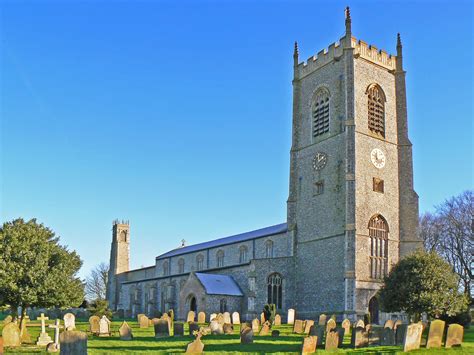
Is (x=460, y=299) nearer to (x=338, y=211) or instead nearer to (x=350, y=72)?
(x=338, y=211)

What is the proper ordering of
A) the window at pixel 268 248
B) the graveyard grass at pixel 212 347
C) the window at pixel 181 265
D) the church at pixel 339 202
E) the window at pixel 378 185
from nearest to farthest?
the graveyard grass at pixel 212 347, the church at pixel 339 202, the window at pixel 378 185, the window at pixel 268 248, the window at pixel 181 265

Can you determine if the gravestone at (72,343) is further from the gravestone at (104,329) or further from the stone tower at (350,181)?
the stone tower at (350,181)

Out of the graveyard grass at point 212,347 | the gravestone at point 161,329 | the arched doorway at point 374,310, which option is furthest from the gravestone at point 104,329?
the arched doorway at point 374,310

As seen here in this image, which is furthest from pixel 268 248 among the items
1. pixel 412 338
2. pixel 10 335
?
pixel 10 335

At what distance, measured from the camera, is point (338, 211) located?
38594 mm

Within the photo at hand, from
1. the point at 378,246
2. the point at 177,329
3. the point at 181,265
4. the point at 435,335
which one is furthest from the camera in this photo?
the point at 181,265

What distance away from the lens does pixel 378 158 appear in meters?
40.3

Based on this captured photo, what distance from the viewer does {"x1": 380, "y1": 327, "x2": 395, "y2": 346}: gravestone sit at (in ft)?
68.3

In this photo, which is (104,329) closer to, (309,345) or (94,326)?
(94,326)

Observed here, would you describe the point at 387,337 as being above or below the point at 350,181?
below

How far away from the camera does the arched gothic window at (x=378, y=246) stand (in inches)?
1492

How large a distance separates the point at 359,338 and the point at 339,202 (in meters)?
19.2

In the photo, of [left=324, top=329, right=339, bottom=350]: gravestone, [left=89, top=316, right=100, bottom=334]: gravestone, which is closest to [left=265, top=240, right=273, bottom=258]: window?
[left=89, top=316, right=100, bottom=334]: gravestone

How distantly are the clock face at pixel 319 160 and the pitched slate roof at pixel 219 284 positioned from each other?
10.8m
